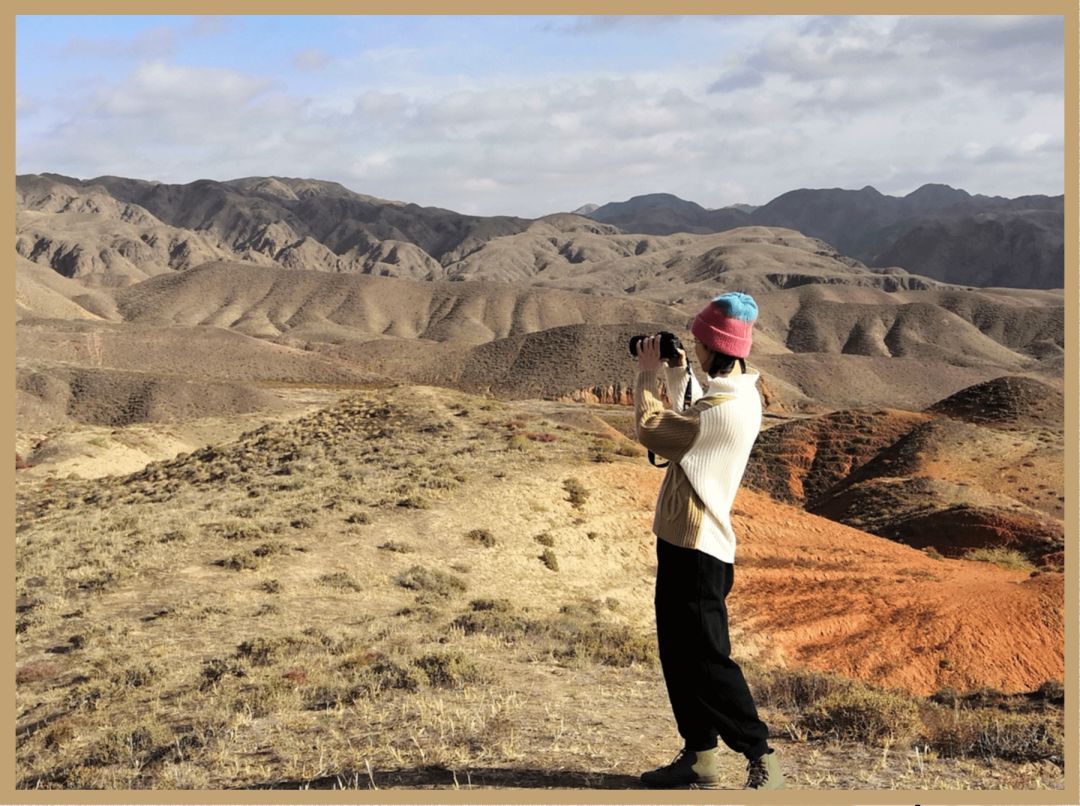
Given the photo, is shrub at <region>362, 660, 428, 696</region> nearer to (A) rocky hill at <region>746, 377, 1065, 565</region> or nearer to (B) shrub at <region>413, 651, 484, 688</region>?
(B) shrub at <region>413, 651, 484, 688</region>

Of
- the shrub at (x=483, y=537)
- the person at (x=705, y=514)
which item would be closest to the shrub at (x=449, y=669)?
the person at (x=705, y=514)

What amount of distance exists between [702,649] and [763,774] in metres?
0.79

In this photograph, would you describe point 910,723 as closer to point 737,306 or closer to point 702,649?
point 702,649

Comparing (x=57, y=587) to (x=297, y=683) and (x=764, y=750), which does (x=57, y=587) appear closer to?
(x=297, y=683)

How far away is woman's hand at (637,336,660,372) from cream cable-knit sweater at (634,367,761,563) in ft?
0.13

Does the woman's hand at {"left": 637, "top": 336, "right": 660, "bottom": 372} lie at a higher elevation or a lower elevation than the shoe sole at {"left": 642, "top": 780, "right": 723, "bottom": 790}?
higher

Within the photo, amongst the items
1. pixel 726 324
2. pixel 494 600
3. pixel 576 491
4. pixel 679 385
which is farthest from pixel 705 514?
pixel 576 491

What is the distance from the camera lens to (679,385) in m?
5.28

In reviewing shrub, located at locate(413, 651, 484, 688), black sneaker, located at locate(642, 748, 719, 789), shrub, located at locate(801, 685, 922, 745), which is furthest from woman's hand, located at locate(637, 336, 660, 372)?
shrub, located at locate(413, 651, 484, 688)

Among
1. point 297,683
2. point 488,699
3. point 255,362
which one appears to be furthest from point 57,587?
point 255,362

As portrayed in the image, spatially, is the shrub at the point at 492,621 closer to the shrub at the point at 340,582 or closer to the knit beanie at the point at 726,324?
the shrub at the point at 340,582

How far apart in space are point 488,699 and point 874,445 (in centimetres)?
3319

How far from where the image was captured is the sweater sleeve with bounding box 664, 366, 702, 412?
17.3 feet

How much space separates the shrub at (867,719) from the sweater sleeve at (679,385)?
292 centimetres
